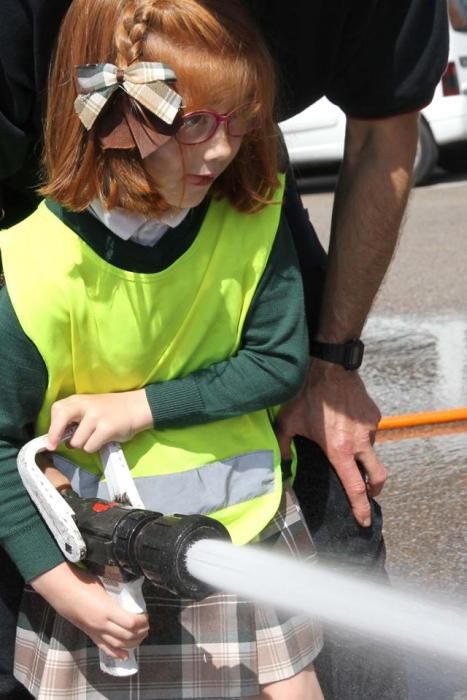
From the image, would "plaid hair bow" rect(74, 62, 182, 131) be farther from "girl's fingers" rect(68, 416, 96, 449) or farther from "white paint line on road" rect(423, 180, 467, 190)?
"white paint line on road" rect(423, 180, 467, 190)

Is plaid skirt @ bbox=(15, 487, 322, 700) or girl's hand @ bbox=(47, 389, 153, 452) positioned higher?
girl's hand @ bbox=(47, 389, 153, 452)

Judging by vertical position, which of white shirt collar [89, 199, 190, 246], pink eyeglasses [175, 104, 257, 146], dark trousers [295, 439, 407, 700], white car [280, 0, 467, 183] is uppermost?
pink eyeglasses [175, 104, 257, 146]

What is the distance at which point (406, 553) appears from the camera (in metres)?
3.54

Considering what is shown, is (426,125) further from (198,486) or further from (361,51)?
(198,486)

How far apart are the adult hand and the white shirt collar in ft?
1.82

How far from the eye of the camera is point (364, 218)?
8.38ft

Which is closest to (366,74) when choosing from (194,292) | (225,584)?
(194,292)

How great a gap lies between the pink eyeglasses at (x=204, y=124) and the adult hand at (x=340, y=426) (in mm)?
681

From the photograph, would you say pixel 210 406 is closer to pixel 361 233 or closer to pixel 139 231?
pixel 139 231

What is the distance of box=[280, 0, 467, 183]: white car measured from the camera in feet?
31.4

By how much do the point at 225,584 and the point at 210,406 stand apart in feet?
1.25

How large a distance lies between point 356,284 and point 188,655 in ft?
2.73

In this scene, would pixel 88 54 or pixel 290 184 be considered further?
pixel 290 184

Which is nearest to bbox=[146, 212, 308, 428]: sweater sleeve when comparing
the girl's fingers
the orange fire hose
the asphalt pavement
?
the girl's fingers
